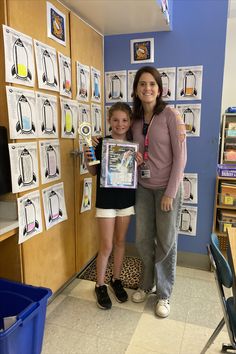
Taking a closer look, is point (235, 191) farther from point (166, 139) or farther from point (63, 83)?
point (63, 83)

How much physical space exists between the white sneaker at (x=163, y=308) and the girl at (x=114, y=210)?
250 mm

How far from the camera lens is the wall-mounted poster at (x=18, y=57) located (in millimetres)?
1401

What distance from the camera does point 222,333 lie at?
1717 millimetres

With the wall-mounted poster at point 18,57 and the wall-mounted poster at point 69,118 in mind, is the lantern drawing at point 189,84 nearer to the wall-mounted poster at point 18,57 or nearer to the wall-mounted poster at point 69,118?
the wall-mounted poster at point 69,118

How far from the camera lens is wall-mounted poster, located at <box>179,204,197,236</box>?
8.04 ft

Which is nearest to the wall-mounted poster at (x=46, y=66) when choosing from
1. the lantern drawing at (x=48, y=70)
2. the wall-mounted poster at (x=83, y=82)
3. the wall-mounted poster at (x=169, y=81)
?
the lantern drawing at (x=48, y=70)

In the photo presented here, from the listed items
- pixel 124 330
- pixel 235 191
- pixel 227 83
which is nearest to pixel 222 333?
pixel 124 330

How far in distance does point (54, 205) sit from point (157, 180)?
70 cm

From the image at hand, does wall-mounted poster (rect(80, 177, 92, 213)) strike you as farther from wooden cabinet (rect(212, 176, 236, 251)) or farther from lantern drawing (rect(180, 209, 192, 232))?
wooden cabinet (rect(212, 176, 236, 251))

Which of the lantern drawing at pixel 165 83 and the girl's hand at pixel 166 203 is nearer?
the girl's hand at pixel 166 203

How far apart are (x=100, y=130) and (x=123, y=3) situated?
1030 millimetres

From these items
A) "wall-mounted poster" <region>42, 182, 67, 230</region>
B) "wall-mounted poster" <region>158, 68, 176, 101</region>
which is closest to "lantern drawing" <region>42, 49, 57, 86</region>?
"wall-mounted poster" <region>42, 182, 67, 230</region>

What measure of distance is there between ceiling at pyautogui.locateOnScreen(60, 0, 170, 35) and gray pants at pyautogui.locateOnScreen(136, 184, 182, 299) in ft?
3.94

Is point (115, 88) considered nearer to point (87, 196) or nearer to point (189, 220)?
point (87, 196)
